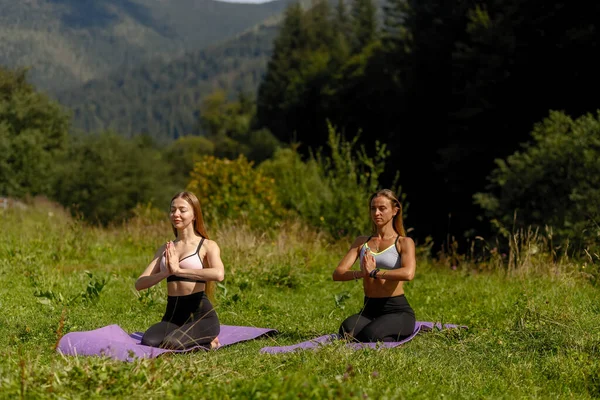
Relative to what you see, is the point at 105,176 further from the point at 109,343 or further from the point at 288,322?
the point at 109,343

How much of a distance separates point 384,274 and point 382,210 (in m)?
0.65

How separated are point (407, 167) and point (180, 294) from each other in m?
31.4

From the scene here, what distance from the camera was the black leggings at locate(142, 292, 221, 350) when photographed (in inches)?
263

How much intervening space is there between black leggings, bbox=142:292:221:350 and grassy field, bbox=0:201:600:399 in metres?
0.26

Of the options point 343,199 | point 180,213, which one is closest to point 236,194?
point 343,199

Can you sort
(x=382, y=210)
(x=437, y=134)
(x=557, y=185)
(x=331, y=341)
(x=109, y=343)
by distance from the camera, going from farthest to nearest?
(x=437, y=134)
(x=557, y=185)
(x=382, y=210)
(x=109, y=343)
(x=331, y=341)

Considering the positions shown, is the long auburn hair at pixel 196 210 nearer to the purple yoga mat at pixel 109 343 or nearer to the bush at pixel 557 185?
the purple yoga mat at pixel 109 343

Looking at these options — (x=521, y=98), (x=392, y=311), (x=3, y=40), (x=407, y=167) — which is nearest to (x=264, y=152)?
(x=407, y=167)

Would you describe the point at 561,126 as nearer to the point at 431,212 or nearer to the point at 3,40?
the point at 431,212

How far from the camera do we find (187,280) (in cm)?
687

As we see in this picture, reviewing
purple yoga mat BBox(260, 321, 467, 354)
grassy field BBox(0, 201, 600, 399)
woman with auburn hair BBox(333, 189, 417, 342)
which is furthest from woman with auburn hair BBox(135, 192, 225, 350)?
woman with auburn hair BBox(333, 189, 417, 342)

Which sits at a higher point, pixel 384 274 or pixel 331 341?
pixel 384 274

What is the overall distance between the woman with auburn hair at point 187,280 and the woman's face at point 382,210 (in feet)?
5.01

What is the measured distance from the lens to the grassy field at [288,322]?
176 inches
